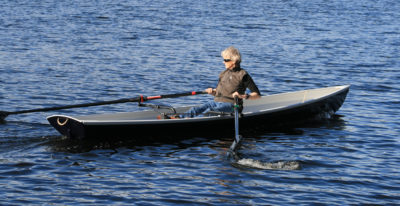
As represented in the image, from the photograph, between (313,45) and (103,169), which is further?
(313,45)

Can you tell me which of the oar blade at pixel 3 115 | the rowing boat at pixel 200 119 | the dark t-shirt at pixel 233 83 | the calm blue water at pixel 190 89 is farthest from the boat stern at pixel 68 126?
the dark t-shirt at pixel 233 83

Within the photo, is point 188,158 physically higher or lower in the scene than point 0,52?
lower

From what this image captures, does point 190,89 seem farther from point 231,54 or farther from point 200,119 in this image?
point 231,54

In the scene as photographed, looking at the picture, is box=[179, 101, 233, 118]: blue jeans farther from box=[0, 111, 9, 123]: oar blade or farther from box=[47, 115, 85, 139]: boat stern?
box=[0, 111, 9, 123]: oar blade

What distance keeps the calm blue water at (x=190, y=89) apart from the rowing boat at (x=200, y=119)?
0.99 feet

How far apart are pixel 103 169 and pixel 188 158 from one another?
5.63 feet

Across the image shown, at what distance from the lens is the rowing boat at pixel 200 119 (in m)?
12.6

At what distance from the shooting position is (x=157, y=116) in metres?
14.7

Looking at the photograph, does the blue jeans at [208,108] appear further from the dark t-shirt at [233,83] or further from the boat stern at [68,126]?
the boat stern at [68,126]

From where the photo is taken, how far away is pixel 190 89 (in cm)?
2027

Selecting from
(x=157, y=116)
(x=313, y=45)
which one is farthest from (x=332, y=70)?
(x=157, y=116)

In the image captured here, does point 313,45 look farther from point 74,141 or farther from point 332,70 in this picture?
point 74,141

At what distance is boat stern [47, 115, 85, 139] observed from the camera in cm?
1225

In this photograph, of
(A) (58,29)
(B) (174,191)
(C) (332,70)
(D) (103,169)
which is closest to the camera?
(B) (174,191)
